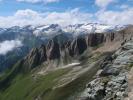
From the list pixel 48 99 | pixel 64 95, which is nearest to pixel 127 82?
pixel 64 95

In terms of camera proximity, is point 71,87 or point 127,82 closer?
point 127,82

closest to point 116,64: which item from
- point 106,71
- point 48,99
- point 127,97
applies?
point 106,71

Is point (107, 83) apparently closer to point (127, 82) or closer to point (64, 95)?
point (127, 82)

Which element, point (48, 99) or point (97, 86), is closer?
point (97, 86)

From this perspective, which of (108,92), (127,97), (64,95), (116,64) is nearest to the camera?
(127,97)

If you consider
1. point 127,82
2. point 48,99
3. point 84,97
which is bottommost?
point 48,99

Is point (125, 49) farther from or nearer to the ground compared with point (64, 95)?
farther from the ground

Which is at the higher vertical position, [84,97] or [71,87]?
[84,97]

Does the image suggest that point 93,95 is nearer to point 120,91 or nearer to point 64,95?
point 120,91

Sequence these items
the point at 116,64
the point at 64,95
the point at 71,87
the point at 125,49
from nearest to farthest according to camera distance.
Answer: the point at 116,64, the point at 125,49, the point at 64,95, the point at 71,87
